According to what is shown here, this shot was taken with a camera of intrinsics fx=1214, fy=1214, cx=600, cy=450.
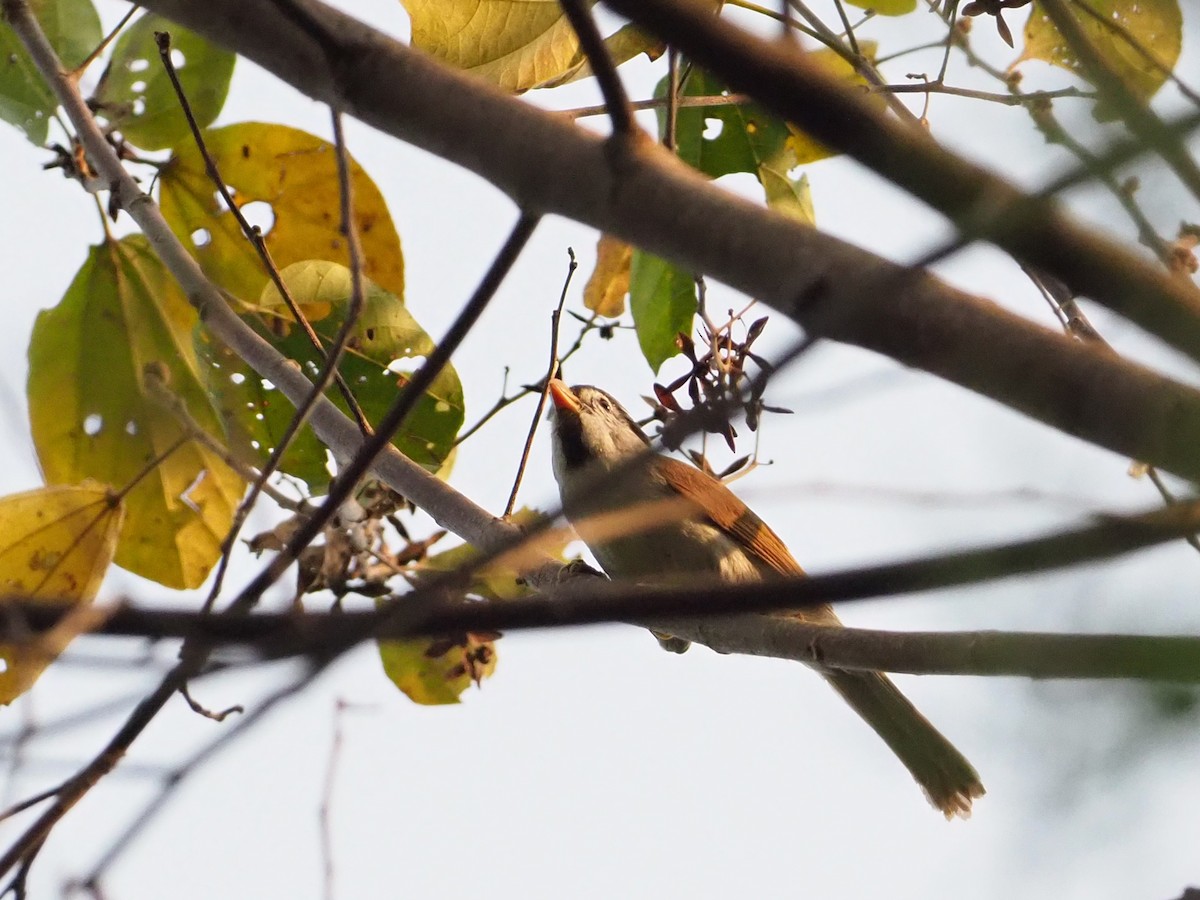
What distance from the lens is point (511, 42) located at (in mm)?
3408

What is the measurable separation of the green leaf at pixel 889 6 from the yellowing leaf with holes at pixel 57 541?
8.79ft

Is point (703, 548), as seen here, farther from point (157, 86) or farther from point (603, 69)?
point (603, 69)

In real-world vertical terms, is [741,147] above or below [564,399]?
below

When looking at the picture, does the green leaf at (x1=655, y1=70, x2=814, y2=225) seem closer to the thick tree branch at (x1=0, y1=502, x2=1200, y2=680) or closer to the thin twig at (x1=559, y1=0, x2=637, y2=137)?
the thin twig at (x1=559, y1=0, x2=637, y2=137)

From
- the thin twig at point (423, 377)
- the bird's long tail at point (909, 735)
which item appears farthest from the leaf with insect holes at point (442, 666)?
the thin twig at point (423, 377)

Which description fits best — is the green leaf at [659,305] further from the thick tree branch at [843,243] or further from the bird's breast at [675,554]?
the thick tree branch at [843,243]

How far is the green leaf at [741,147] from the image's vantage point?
381 centimetres

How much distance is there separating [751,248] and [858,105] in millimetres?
228

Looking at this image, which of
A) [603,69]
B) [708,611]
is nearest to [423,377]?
[603,69]

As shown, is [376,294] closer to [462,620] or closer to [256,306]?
[256,306]

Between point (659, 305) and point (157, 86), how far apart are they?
1.80 m

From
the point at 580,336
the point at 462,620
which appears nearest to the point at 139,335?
the point at 580,336

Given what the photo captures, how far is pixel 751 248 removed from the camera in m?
1.48

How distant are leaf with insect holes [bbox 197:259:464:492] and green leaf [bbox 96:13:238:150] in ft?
2.64
